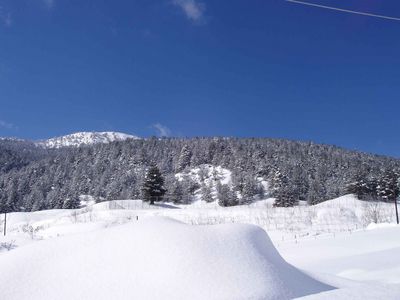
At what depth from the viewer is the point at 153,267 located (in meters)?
3.18

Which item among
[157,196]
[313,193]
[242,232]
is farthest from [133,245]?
[313,193]

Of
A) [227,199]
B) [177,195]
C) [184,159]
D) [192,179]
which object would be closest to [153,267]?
[227,199]

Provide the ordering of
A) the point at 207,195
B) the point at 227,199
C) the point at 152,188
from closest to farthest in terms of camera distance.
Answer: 1. the point at 152,188
2. the point at 227,199
3. the point at 207,195

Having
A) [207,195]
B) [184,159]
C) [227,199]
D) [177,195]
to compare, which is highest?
[184,159]

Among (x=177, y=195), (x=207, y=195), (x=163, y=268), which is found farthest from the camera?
(x=207, y=195)

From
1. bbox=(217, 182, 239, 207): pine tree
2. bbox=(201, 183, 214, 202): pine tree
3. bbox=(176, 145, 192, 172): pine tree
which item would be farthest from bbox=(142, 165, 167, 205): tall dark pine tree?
bbox=(176, 145, 192, 172): pine tree

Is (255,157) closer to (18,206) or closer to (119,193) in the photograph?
(119,193)

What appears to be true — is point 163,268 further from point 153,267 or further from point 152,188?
point 152,188

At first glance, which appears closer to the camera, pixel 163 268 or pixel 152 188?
pixel 163 268

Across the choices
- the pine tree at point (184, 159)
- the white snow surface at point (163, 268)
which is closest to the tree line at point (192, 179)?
the pine tree at point (184, 159)

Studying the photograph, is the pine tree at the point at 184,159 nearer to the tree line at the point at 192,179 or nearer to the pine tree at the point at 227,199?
the tree line at the point at 192,179

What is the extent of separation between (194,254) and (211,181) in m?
86.7

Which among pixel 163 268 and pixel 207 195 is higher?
pixel 207 195

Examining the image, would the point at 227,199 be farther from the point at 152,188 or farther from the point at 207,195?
the point at 152,188
